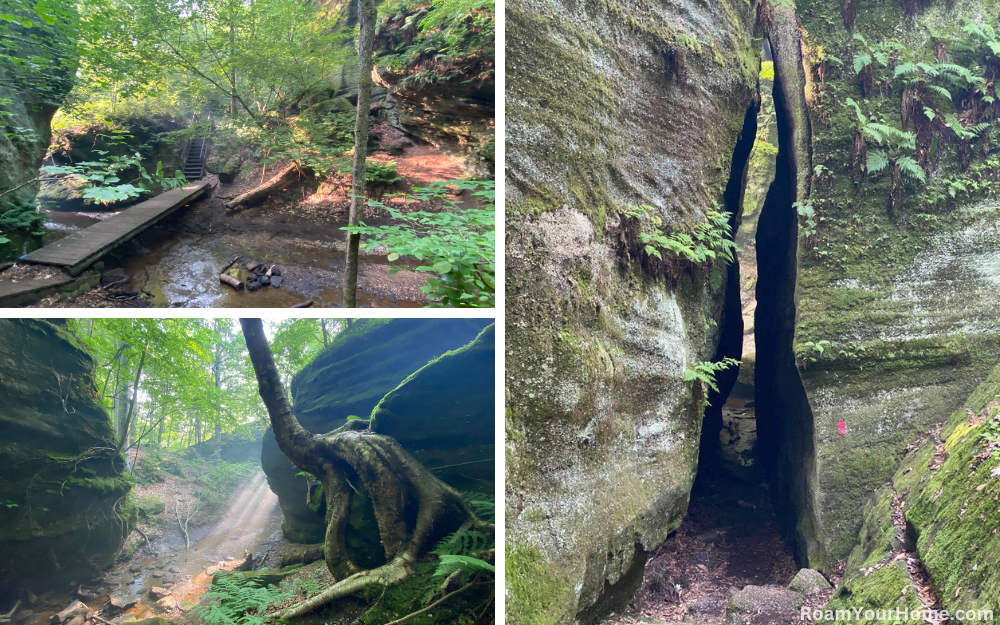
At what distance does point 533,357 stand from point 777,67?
701 cm

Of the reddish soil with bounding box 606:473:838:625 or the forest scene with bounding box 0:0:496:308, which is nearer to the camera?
the forest scene with bounding box 0:0:496:308

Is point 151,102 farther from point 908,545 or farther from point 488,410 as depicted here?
point 908,545

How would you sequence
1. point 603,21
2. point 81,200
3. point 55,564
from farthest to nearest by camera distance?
point 81,200 → point 603,21 → point 55,564

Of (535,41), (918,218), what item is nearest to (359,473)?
(535,41)

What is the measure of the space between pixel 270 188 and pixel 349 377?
3.19 metres

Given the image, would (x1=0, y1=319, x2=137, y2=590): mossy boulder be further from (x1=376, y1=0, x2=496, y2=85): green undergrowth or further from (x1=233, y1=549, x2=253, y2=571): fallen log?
(x1=376, y1=0, x2=496, y2=85): green undergrowth

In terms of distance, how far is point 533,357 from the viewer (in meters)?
4.38

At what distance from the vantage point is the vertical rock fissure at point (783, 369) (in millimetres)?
7113

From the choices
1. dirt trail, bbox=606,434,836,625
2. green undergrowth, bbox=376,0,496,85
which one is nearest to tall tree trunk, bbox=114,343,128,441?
green undergrowth, bbox=376,0,496,85

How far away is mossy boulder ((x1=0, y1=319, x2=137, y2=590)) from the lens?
14.1 ft

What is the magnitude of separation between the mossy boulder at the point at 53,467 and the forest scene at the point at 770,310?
371cm

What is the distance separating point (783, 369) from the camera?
838 cm

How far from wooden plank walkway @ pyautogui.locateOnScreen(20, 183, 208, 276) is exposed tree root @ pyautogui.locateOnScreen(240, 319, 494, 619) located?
1744 millimetres

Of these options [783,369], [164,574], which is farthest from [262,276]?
[783,369]
